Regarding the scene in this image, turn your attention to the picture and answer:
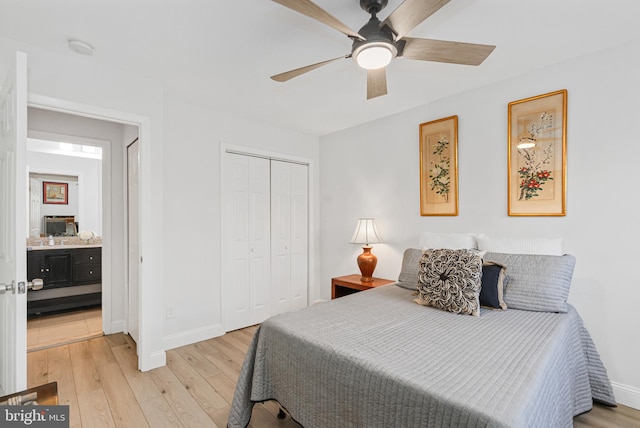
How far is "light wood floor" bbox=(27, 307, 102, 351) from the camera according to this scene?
3.14 m

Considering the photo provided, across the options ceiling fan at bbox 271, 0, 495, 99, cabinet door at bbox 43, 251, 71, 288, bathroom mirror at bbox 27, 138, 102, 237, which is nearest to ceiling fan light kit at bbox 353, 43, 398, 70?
ceiling fan at bbox 271, 0, 495, 99

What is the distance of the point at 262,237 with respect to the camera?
381 cm

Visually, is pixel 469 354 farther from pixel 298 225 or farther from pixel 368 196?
pixel 298 225

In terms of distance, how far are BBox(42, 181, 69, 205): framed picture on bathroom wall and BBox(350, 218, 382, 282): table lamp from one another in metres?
4.45

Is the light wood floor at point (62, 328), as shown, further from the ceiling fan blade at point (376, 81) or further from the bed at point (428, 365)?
the ceiling fan blade at point (376, 81)

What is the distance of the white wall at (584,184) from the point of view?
2068 millimetres

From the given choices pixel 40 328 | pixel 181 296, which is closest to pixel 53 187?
pixel 40 328

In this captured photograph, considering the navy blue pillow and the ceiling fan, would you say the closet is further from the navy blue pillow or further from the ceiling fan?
the navy blue pillow

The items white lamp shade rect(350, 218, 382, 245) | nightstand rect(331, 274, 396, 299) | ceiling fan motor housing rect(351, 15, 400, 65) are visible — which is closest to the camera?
ceiling fan motor housing rect(351, 15, 400, 65)

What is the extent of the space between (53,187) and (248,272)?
3434 millimetres

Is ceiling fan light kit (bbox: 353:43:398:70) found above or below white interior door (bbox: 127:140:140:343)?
above

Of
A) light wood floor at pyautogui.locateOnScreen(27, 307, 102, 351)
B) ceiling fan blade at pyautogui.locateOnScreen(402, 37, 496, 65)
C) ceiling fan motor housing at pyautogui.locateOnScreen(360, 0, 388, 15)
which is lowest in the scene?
light wood floor at pyautogui.locateOnScreen(27, 307, 102, 351)

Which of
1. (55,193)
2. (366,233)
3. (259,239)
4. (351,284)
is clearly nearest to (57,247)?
(55,193)

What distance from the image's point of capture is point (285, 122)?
12.3ft
